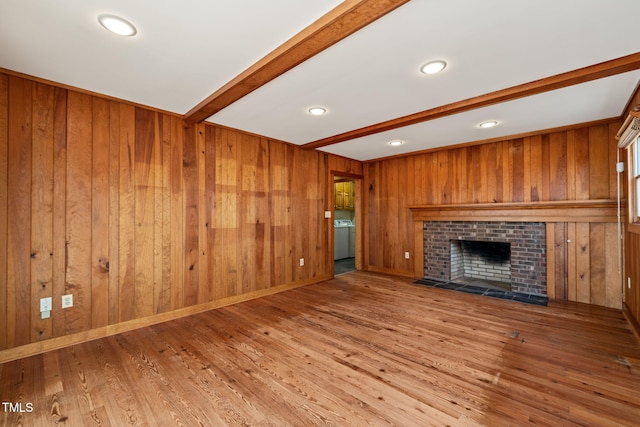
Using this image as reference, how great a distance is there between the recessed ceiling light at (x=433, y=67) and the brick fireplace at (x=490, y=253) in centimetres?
298

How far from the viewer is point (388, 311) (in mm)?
3262

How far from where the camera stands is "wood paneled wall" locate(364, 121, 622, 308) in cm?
343

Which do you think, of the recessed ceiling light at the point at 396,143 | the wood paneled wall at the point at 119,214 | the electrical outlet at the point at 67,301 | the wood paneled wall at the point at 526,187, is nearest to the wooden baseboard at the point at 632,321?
the wood paneled wall at the point at 526,187

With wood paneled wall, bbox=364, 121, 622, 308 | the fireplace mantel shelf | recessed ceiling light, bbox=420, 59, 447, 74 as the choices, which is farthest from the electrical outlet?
the fireplace mantel shelf

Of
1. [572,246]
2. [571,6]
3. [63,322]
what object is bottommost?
[63,322]

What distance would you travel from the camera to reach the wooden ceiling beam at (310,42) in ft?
4.82

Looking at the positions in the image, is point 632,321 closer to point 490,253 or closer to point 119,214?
point 490,253

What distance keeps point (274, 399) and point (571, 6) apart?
2.82m

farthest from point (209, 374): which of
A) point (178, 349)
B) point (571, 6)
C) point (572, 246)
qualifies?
point (572, 246)

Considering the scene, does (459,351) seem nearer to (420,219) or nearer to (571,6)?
(571,6)

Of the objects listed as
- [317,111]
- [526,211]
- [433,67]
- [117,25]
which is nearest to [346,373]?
[433,67]

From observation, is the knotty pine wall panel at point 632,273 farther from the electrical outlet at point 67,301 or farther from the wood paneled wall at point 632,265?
the electrical outlet at point 67,301

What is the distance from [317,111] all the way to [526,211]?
3.24 meters

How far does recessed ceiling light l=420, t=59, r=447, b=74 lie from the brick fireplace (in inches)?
117
